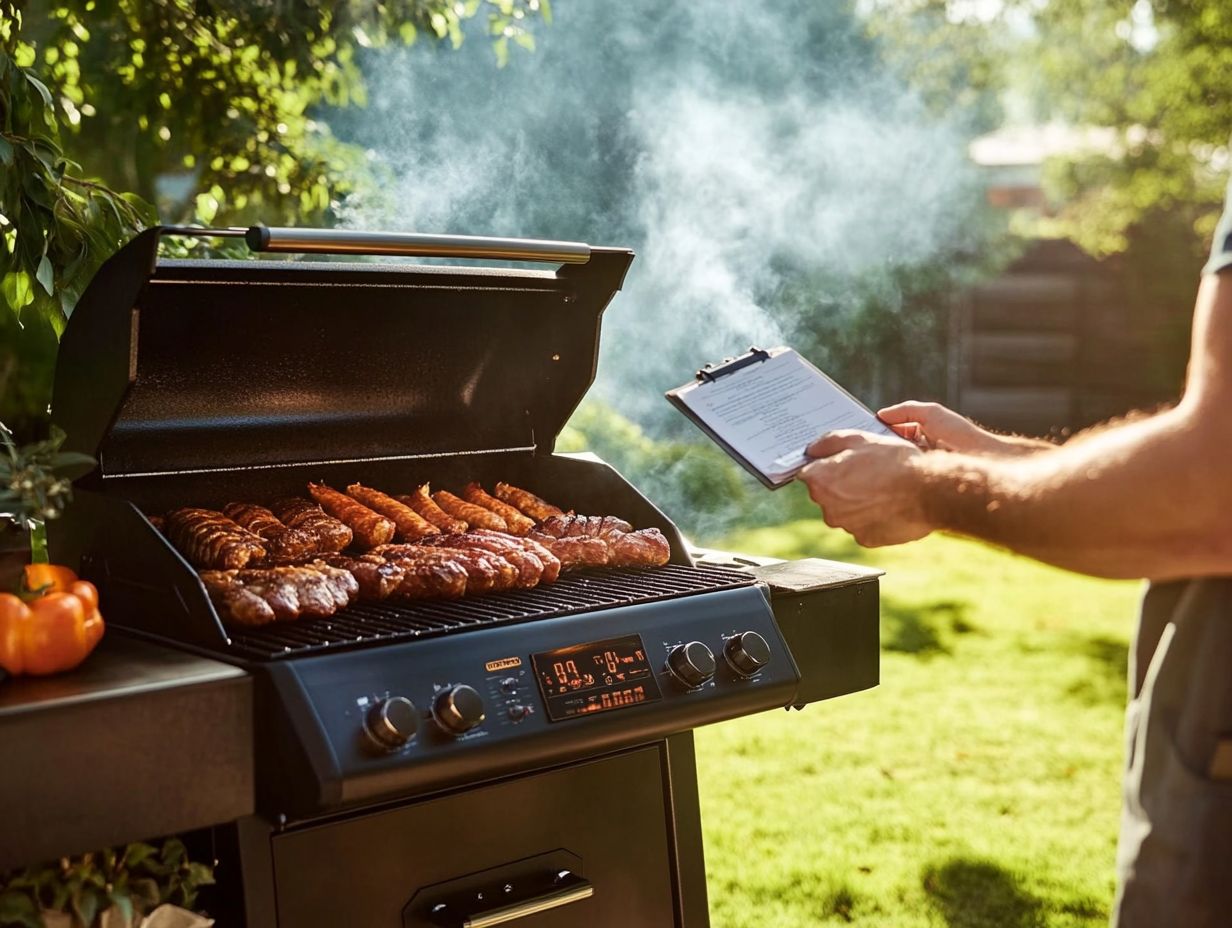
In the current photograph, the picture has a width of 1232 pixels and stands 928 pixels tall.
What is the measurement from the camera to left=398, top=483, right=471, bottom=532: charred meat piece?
294cm

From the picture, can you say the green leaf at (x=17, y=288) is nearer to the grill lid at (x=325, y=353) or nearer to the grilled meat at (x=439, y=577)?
the grill lid at (x=325, y=353)

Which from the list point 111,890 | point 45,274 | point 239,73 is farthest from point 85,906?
point 239,73

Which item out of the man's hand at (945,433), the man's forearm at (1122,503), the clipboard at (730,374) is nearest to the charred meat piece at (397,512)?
the clipboard at (730,374)

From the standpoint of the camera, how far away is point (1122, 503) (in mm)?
1795

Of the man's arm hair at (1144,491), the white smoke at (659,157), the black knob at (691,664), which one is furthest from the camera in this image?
the white smoke at (659,157)

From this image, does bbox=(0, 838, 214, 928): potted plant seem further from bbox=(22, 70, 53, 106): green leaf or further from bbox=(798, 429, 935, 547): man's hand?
bbox=(22, 70, 53, 106): green leaf

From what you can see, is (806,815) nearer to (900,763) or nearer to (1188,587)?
(900,763)

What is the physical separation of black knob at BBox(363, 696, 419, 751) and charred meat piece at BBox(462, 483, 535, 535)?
86 centimetres

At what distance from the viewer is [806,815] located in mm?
4941

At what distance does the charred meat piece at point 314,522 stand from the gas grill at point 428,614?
0.32 feet

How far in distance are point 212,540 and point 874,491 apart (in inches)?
50.7

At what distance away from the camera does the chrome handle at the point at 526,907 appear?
7.96 ft

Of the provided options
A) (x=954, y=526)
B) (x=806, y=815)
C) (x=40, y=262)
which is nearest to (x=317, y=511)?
(x=40, y=262)

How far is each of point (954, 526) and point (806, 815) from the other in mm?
3168
